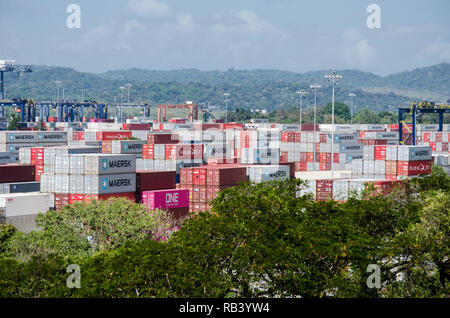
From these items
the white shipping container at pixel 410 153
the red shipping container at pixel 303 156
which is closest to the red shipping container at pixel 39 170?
the white shipping container at pixel 410 153

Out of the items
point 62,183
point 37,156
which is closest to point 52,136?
point 37,156

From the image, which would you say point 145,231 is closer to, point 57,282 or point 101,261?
point 101,261

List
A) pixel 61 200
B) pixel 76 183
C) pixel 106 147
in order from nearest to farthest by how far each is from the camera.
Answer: pixel 76 183 < pixel 61 200 < pixel 106 147

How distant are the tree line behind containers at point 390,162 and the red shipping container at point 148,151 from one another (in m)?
21.4

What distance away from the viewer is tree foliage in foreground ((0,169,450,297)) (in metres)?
25.2

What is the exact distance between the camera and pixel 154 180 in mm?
56344

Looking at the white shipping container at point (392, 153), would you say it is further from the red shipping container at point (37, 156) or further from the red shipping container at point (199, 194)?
the red shipping container at point (37, 156)

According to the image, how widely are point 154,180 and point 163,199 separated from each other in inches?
185

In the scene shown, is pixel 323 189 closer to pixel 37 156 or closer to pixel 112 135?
pixel 37 156

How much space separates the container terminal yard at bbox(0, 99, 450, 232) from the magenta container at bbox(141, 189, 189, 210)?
0.08 metres

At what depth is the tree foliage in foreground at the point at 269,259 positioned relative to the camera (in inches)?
991

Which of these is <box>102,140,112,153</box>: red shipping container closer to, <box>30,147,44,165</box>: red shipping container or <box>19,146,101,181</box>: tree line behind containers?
<box>19,146,101,181</box>: tree line behind containers
